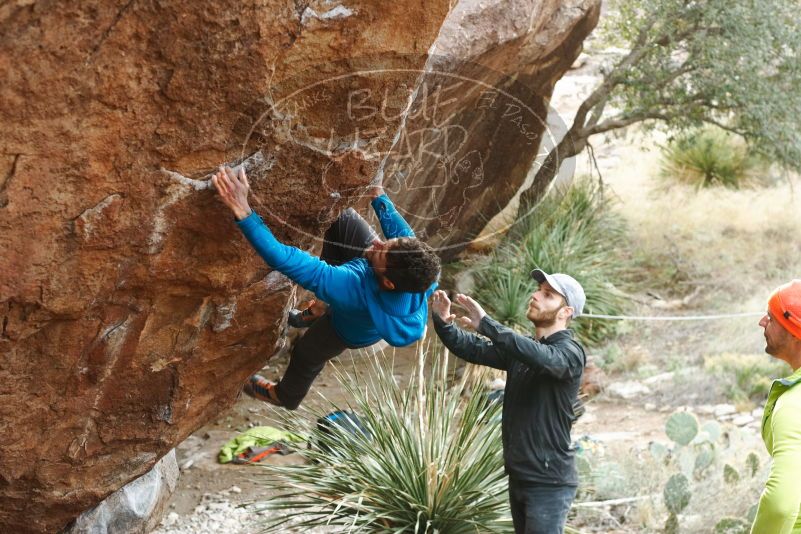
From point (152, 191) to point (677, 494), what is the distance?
4071mm

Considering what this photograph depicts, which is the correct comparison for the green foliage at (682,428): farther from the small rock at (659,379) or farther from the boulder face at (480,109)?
the small rock at (659,379)

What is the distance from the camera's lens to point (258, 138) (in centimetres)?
402

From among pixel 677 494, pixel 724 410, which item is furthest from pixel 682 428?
pixel 724 410

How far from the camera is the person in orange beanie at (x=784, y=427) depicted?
118 inches

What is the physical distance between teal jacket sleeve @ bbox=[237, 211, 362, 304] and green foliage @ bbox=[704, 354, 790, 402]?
6.06 metres

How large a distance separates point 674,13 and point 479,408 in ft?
23.4

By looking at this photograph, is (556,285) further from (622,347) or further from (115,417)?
(622,347)

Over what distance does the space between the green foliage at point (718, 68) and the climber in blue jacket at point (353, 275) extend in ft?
24.2

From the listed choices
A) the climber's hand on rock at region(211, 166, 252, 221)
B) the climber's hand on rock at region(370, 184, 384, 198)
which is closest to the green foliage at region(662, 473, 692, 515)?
the climber's hand on rock at region(370, 184, 384, 198)

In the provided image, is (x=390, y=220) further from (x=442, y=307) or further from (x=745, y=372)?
(x=745, y=372)

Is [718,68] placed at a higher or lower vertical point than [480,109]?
higher

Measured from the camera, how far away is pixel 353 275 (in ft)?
14.9

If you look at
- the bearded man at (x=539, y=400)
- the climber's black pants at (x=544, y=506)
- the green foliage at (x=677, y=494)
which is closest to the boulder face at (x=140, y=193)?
the bearded man at (x=539, y=400)

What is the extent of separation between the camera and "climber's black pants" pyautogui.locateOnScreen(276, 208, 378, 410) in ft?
16.6
